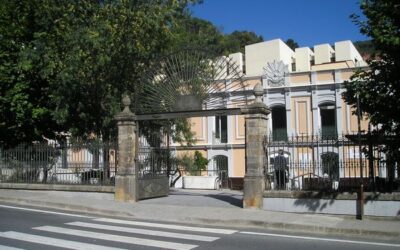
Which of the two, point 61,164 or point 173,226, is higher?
point 61,164

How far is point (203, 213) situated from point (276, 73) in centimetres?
2459

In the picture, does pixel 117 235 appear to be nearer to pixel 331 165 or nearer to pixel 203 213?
pixel 203 213

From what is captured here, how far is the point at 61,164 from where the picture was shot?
735 inches

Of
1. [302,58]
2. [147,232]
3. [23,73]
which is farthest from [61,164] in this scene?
[302,58]

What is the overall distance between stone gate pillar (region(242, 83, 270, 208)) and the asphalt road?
2572mm

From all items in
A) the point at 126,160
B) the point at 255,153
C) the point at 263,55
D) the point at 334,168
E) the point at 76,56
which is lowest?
the point at 334,168

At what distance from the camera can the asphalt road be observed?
9344mm

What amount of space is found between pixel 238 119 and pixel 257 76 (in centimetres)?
356

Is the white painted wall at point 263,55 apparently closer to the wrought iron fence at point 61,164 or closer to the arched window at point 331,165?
the wrought iron fence at point 61,164

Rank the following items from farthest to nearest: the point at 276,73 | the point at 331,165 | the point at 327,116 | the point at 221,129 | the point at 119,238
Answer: the point at 221,129 → the point at 276,73 → the point at 327,116 → the point at 331,165 → the point at 119,238

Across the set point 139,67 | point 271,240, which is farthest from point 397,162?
point 139,67

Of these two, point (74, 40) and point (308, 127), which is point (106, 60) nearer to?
point (74, 40)

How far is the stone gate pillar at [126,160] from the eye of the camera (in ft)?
54.1

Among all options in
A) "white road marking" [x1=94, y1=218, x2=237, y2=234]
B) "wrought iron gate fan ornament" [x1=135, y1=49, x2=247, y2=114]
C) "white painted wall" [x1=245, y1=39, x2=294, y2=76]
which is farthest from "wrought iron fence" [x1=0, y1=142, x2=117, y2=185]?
"white painted wall" [x1=245, y1=39, x2=294, y2=76]
